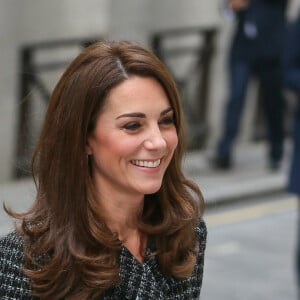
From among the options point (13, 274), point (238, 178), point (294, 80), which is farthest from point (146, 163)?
point (238, 178)

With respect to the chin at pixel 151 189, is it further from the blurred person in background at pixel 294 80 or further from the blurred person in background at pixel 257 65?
the blurred person in background at pixel 257 65

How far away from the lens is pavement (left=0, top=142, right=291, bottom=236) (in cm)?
938

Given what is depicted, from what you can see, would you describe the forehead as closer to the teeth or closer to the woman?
the woman

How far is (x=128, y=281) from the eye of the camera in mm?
2730

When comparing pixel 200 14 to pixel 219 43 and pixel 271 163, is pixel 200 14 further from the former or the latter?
pixel 271 163

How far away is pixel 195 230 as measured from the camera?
2994 mm

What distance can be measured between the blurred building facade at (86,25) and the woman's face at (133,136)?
6899mm

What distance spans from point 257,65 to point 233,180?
3.93 feet

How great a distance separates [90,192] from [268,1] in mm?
7744

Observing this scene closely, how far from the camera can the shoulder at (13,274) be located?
8.70ft

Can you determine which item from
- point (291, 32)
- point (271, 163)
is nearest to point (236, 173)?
point (271, 163)

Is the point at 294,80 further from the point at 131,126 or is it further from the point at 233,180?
the point at 233,180

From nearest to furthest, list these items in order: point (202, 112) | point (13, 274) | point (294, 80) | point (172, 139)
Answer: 1. point (13, 274)
2. point (172, 139)
3. point (294, 80)
4. point (202, 112)

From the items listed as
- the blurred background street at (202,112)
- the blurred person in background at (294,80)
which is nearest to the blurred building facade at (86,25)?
the blurred background street at (202,112)
